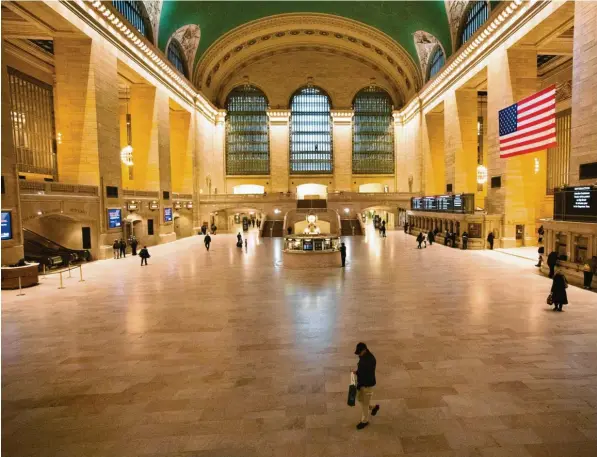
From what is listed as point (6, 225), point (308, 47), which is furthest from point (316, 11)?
point (6, 225)

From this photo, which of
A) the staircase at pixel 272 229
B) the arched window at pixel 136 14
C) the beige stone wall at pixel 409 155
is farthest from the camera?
the beige stone wall at pixel 409 155

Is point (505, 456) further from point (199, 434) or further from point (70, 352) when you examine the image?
point (70, 352)

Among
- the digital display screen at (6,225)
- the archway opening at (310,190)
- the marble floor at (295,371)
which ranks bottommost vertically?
the marble floor at (295,371)

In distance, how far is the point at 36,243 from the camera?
16.5 m

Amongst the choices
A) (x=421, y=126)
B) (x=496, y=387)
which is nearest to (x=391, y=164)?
(x=421, y=126)

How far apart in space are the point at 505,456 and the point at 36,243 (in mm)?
18279

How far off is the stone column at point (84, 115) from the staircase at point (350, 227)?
16.5 meters

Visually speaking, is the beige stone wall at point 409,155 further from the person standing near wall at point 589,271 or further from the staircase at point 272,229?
the person standing near wall at point 589,271

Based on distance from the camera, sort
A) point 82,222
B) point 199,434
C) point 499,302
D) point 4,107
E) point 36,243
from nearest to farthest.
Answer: point 199,434 < point 499,302 < point 4,107 < point 36,243 < point 82,222

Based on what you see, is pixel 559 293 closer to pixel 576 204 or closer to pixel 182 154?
pixel 576 204

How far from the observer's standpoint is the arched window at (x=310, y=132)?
41156mm

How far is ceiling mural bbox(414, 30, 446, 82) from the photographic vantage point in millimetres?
30230

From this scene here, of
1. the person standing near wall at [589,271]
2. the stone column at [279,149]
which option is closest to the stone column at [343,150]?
the stone column at [279,149]

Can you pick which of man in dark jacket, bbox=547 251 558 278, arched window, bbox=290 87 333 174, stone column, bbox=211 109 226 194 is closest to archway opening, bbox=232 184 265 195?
stone column, bbox=211 109 226 194
